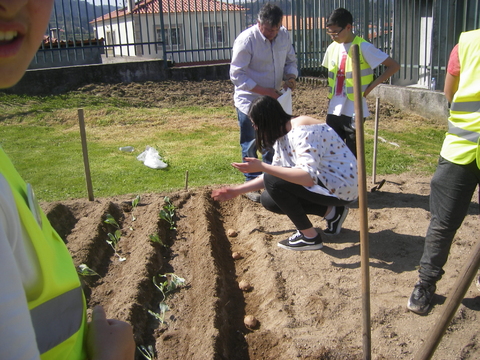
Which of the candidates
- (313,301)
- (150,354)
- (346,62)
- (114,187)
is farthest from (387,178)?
(150,354)

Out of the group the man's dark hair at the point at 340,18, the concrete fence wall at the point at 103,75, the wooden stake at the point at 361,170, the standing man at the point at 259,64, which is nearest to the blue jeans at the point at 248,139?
the standing man at the point at 259,64

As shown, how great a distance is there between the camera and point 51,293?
850 millimetres

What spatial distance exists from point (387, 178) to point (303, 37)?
286 inches

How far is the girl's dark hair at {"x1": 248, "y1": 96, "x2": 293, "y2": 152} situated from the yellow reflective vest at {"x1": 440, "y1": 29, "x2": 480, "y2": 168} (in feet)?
4.36

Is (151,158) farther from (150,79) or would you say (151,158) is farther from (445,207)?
(150,79)

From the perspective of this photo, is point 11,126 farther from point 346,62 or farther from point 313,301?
point 313,301

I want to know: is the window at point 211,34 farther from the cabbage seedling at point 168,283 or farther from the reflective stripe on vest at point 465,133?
the reflective stripe on vest at point 465,133

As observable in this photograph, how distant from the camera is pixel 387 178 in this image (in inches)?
216

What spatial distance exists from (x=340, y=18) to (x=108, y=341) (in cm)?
412

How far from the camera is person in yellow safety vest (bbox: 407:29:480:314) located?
2.64m

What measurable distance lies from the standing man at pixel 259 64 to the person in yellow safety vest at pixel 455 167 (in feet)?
7.16

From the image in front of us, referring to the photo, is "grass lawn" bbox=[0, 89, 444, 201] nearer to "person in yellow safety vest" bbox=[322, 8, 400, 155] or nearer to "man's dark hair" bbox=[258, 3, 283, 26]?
"person in yellow safety vest" bbox=[322, 8, 400, 155]

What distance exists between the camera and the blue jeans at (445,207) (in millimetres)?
2727

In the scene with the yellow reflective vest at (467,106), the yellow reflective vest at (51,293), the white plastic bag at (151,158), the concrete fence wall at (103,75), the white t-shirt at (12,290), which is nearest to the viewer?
the white t-shirt at (12,290)
